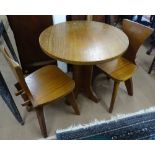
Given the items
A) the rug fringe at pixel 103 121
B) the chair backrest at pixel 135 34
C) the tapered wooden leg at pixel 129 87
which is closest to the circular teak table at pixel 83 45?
the chair backrest at pixel 135 34

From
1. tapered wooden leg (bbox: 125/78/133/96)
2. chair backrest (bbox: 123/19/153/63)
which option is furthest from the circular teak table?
tapered wooden leg (bbox: 125/78/133/96)

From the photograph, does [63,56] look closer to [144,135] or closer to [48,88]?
[48,88]

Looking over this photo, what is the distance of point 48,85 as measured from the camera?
1.49 m

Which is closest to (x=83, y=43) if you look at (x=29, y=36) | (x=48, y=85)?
(x=48, y=85)

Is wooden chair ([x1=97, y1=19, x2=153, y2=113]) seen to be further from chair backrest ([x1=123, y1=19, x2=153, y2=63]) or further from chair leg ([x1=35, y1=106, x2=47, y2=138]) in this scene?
chair leg ([x1=35, y1=106, x2=47, y2=138])

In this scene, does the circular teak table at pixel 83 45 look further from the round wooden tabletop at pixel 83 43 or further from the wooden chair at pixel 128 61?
the wooden chair at pixel 128 61

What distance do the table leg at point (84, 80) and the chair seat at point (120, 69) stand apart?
0.46ft

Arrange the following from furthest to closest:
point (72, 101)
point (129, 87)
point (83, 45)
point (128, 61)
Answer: point (129, 87) < point (128, 61) < point (72, 101) < point (83, 45)

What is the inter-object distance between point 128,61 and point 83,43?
0.62m

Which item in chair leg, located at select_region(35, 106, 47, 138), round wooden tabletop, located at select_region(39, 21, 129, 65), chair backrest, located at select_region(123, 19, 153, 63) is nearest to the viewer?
round wooden tabletop, located at select_region(39, 21, 129, 65)

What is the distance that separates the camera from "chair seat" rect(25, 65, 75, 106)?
1386mm

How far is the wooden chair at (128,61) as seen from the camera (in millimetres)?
1599

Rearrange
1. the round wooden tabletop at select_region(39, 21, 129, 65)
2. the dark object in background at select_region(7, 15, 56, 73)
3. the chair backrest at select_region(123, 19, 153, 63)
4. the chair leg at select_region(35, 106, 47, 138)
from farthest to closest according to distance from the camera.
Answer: the dark object in background at select_region(7, 15, 56, 73) → the chair backrest at select_region(123, 19, 153, 63) → the chair leg at select_region(35, 106, 47, 138) → the round wooden tabletop at select_region(39, 21, 129, 65)

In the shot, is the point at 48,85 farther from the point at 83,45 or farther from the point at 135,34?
the point at 135,34
